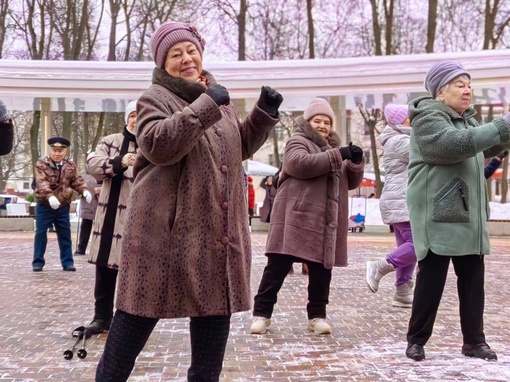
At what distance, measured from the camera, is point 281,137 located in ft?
150

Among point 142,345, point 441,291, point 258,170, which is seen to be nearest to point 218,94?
point 142,345

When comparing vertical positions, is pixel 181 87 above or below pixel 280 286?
above

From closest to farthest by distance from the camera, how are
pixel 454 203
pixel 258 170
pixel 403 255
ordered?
pixel 454 203 < pixel 403 255 < pixel 258 170

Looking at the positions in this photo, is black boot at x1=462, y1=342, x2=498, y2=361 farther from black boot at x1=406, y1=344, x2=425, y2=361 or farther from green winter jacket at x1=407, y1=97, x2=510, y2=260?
green winter jacket at x1=407, y1=97, x2=510, y2=260

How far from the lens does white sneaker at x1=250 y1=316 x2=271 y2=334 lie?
5.40 metres

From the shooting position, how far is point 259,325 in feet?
17.8

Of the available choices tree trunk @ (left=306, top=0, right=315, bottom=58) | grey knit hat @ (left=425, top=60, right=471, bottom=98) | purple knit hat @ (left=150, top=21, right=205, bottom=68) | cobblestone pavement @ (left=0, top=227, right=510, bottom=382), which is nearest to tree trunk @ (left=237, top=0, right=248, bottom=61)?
tree trunk @ (left=306, top=0, right=315, bottom=58)

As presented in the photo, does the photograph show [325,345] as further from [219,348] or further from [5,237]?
[5,237]

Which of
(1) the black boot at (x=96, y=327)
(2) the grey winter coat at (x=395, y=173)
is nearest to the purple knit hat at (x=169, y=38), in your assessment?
(1) the black boot at (x=96, y=327)

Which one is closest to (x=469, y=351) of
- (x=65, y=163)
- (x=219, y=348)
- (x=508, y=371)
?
(x=508, y=371)

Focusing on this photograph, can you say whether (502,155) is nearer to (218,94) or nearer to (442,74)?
(442,74)

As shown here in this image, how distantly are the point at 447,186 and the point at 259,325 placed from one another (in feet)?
5.80

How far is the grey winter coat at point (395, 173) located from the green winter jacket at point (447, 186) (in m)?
1.81

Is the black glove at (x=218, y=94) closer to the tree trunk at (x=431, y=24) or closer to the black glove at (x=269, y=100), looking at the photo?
the black glove at (x=269, y=100)
